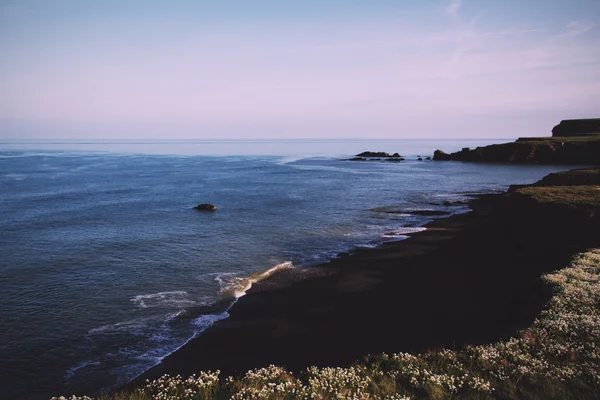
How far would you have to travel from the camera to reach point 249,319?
20.2 m

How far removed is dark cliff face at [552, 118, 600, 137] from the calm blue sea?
116171mm

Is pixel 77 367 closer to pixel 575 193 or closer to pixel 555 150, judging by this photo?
pixel 575 193

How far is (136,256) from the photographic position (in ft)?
102

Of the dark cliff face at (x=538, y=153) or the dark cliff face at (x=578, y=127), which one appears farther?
the dark cliff face at (x=578, y=127)

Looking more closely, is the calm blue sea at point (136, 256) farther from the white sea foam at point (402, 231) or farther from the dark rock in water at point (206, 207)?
the dark rock in water at point (206, 207)

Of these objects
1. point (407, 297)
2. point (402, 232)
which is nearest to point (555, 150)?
point (402, 232)

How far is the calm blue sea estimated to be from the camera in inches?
671

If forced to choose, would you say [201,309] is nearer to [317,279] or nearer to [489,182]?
[317,279]

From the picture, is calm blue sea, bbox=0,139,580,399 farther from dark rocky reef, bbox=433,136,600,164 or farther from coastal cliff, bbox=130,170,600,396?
dark rocky reef, bbox=433,136,600,164

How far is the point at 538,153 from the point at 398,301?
133870 millimetres

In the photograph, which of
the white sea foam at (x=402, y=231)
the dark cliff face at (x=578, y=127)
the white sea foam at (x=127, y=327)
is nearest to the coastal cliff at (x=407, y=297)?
the white sea foam at (x=402, y=231)

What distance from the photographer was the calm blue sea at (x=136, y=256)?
55.9 feet

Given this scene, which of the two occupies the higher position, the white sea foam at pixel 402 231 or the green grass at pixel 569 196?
the green grass at pixel 569 196

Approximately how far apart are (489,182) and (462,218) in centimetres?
4343
